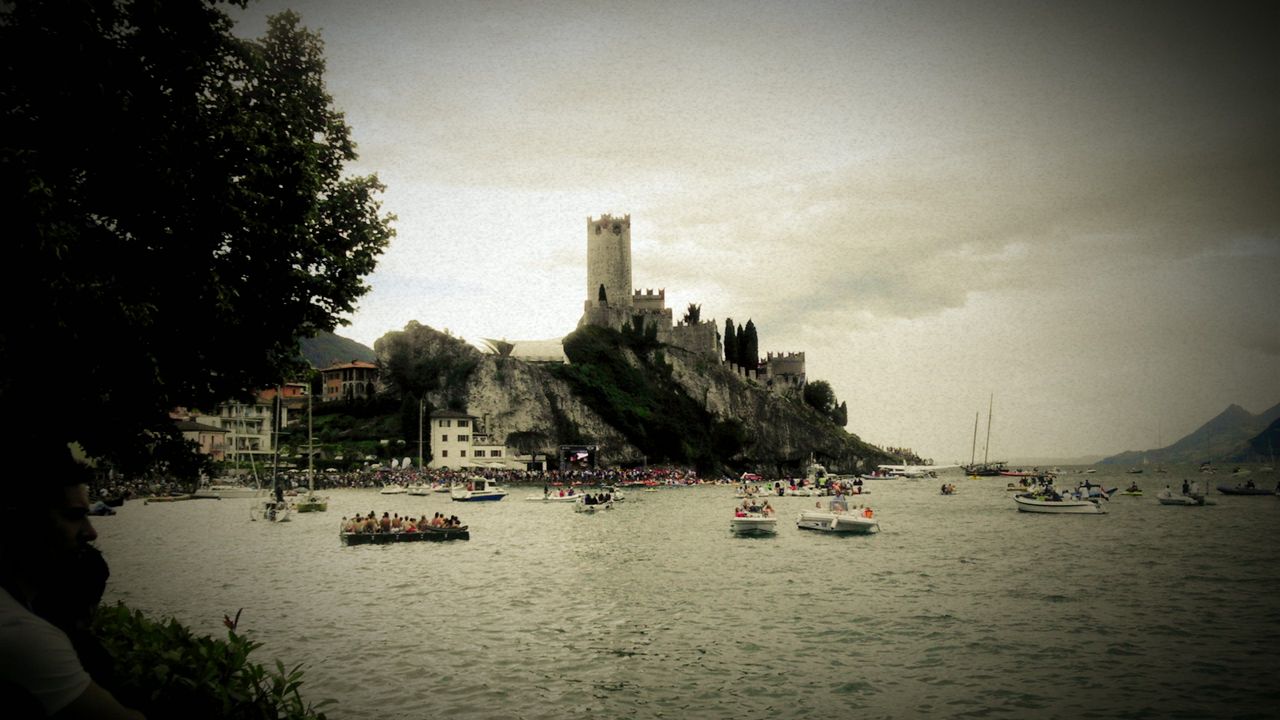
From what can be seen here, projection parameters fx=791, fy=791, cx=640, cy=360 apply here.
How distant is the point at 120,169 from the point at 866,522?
4943 centimetres

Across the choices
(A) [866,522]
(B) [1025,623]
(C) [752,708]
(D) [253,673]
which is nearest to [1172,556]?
(A) [866,522]

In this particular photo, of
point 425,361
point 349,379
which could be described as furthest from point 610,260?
point 349,379

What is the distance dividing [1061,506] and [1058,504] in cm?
28

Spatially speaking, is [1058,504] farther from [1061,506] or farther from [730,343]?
[730,343]

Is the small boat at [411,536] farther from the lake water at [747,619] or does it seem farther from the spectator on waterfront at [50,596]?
the spectator on waterfront at [50,596]

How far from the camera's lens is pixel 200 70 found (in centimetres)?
1761

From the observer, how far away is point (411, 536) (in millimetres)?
50250

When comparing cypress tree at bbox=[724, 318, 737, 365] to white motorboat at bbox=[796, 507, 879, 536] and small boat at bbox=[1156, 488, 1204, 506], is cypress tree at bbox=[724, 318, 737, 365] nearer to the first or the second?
small boat at bbox=[1156, 488, 1204, 506]

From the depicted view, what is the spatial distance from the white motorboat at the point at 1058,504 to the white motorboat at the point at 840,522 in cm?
2387

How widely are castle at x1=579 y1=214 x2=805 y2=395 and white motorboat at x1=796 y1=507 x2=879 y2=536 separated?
124104mm

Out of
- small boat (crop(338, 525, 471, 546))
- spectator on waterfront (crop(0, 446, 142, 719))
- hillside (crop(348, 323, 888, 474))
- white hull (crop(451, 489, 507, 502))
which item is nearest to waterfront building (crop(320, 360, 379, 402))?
hillside (crop(348, 323, 888, 474))

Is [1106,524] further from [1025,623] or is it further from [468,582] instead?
[468,582]

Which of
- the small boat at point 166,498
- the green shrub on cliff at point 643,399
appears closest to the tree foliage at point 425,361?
the green shrub on cliff at point 643,399

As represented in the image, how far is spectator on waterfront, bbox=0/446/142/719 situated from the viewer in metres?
3.23
